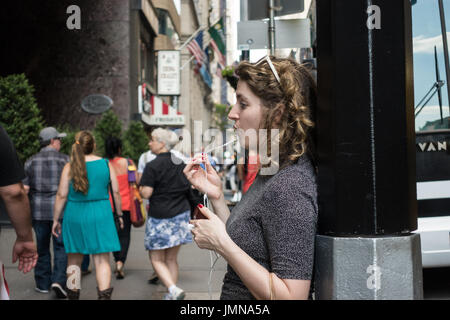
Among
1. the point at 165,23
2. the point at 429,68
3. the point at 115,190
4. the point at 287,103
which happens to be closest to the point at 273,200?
the point at 287,103

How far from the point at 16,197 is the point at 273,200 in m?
1.96

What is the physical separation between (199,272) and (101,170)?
2.37 m

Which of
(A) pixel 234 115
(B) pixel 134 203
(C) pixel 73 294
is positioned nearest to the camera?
(A) pixel 234 115

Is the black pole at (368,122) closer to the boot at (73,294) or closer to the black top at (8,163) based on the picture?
the black top at (8,163)

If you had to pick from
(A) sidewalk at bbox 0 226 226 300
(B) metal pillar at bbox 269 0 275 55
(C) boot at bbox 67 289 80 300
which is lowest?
(A) sidewalk at bbox 0 226 226 300

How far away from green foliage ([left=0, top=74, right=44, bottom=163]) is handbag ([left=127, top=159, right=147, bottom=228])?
13.6ft

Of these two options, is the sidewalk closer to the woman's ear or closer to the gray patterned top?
the gray patterned top

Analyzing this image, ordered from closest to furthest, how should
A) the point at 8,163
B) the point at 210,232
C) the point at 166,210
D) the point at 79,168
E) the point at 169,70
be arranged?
the point at 210,232 → the point at 8,163 → the point at 79,168 → the point at 166,210 → the point at 169,70

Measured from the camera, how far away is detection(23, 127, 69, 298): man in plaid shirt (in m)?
6.14

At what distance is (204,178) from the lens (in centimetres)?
231

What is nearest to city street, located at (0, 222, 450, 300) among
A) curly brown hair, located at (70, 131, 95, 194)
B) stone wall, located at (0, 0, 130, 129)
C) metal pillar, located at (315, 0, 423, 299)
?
curly brown hair, located at (70, 131, 95, 194)

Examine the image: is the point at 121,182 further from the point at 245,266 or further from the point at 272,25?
the point at 245,266

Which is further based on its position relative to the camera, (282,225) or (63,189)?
(63,189)
